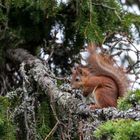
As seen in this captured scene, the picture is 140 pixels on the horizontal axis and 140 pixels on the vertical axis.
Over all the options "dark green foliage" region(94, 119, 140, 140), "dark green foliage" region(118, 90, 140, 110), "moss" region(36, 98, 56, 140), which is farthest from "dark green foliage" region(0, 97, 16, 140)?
"dark green foliage" region(94, 119, 140, 140)

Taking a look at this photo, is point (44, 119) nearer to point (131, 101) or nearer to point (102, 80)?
point (131, 101)

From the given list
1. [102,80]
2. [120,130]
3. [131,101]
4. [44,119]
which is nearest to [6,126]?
[44,119]

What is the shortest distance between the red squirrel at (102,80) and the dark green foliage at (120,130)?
4.68ft

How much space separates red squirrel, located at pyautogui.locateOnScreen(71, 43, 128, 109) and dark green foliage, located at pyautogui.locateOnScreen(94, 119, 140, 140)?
4.68ft

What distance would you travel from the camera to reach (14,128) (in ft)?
8.37

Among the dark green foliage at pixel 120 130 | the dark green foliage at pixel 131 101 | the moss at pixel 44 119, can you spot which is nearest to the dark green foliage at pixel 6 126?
the moss at pixel 44 119

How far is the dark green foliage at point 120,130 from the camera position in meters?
1.71

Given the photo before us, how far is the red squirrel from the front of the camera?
3.35m

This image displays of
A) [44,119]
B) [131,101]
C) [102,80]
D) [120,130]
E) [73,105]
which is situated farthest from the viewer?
[102,80]

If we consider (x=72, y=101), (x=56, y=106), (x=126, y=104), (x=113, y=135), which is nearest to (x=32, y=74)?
(x=56, y=106)

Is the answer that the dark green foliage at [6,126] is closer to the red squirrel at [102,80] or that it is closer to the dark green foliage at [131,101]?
the dark green foliage at [131,101]

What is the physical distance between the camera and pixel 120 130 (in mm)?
1733

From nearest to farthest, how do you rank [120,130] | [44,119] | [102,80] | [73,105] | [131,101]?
[120,130] < [131,101] < [73,105] < [44,119] < [102,80]

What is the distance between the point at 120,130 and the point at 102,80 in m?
1.73
